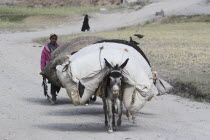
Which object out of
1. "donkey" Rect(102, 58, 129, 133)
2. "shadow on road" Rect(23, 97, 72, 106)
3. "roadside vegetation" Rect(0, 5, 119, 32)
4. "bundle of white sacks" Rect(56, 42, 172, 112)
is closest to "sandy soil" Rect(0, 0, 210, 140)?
"shadow on road" Rect(23, 97, 72, 106)

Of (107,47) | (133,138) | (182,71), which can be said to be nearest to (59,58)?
(107,47)

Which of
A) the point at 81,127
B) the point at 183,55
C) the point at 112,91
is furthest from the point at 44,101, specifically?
the point at 183,55

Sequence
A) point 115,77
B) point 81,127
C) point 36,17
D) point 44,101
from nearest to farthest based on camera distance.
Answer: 1. point 115,77
2. point 81,127
3. point 44,101
4. point 36,17

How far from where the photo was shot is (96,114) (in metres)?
14.3

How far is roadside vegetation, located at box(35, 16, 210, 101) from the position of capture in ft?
57.2

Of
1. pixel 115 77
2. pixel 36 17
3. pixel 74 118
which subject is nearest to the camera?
pixel 115 77

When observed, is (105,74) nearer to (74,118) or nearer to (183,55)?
(74,118)

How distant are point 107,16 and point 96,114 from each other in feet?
144

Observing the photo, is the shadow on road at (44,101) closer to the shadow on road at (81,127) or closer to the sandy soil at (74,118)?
the sandy soil at (74,118)

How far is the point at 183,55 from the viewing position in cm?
2456

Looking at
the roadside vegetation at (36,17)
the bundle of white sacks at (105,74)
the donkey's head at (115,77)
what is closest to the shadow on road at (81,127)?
the bundle of white sacks at (105,74)

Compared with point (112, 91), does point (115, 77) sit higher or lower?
higher

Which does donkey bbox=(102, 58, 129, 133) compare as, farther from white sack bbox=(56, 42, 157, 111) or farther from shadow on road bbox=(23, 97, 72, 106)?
shadow on road bbox=(23, 97, 72, 106)

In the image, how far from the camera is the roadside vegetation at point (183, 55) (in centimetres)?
1744
